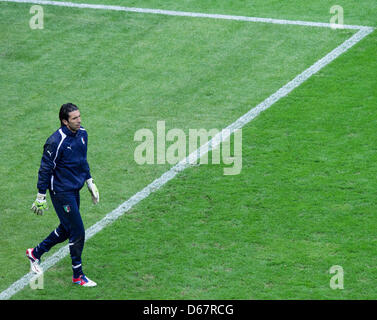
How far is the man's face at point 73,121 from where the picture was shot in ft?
28.7

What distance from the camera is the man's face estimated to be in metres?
8.74

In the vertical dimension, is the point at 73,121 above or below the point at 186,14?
below

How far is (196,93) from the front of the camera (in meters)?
14.7

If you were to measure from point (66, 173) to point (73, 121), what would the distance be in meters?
0.61

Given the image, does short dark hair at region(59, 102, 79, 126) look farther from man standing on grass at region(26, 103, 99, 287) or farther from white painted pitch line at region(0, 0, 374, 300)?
white painted pitch line at region(0, 0, 374, 300)

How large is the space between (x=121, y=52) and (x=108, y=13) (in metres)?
2.48

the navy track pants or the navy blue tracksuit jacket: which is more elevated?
the navy blue tracksuit jacket

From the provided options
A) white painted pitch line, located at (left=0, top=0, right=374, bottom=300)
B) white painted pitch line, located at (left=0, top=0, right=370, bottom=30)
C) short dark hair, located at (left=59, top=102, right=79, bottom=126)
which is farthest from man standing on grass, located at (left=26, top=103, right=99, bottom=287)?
white painted pitch line, located at (left=0, top=0, right=370, bottom=30)

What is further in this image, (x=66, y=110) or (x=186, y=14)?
(x=186, y=14)

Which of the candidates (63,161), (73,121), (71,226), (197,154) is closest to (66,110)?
(73,121)

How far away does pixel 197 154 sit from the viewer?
41.4 feet

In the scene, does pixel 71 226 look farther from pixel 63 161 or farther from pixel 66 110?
pixel 66 110

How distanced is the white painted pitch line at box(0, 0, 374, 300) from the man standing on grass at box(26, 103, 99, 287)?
0.80m
